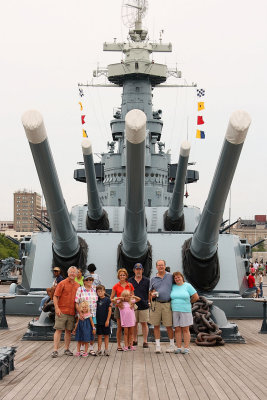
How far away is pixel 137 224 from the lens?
6.35m

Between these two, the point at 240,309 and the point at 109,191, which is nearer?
the point at 240,309

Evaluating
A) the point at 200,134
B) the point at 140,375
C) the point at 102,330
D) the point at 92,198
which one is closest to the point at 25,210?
the point at 200,134

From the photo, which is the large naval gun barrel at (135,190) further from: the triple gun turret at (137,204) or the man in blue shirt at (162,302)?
the man in blue shirt at (162,302)

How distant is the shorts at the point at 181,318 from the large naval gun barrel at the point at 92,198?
12.3ft

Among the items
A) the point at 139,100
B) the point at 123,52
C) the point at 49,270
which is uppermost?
the point at 123,52

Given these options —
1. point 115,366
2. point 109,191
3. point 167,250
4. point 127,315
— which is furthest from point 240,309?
point 109,191

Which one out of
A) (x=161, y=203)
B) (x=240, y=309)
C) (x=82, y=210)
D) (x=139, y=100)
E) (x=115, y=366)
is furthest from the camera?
(x=139, y=100)

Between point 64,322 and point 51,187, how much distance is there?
4.70ft

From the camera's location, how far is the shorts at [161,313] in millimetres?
5539

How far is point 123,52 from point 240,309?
765cm

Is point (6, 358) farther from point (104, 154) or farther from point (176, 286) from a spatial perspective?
point (104, 154)

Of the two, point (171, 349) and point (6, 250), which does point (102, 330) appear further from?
point (6, 250)

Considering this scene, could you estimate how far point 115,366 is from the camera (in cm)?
476

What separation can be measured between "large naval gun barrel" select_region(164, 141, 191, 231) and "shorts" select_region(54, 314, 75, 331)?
4.00 m
